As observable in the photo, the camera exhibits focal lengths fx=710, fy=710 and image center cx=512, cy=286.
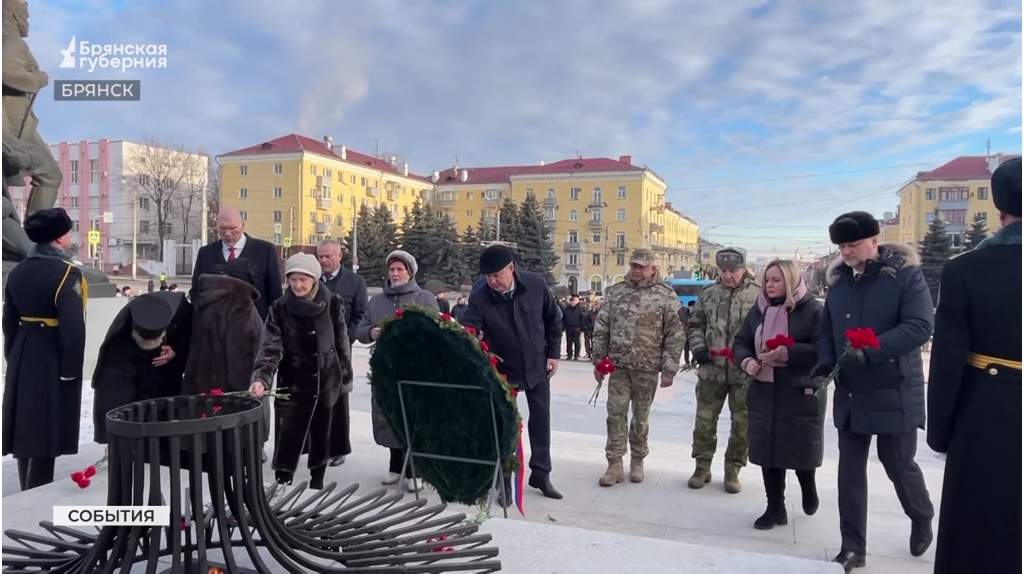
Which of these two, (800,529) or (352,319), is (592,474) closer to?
(800,529)

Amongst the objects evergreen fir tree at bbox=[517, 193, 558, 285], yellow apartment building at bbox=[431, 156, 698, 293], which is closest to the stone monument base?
evergreen fir tree at bbox=[517, 193, 558, 285]

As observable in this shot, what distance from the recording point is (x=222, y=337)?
15.4ft

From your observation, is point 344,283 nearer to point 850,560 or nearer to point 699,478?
point 699,478

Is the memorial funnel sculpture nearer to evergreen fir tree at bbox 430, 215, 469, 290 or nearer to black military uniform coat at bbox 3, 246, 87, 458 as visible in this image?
black military uniform coat at bbox 3, 246, 87, 458

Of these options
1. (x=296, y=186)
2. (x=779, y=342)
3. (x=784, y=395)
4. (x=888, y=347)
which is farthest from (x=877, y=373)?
(x=296, y=186)

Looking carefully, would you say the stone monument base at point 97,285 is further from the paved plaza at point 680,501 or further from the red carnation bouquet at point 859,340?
the red carnation bouquet at point 859,340

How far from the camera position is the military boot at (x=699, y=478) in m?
5.18

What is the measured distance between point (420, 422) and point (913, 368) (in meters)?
2.70

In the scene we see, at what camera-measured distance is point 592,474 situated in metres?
5.54

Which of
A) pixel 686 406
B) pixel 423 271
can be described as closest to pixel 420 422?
pixel 686 406

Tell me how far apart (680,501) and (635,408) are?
2.68 ft

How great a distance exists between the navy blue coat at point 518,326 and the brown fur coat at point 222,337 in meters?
1.49

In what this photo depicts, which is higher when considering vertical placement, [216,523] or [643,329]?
[643,329]

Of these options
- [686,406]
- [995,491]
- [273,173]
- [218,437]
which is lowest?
[686,406]
